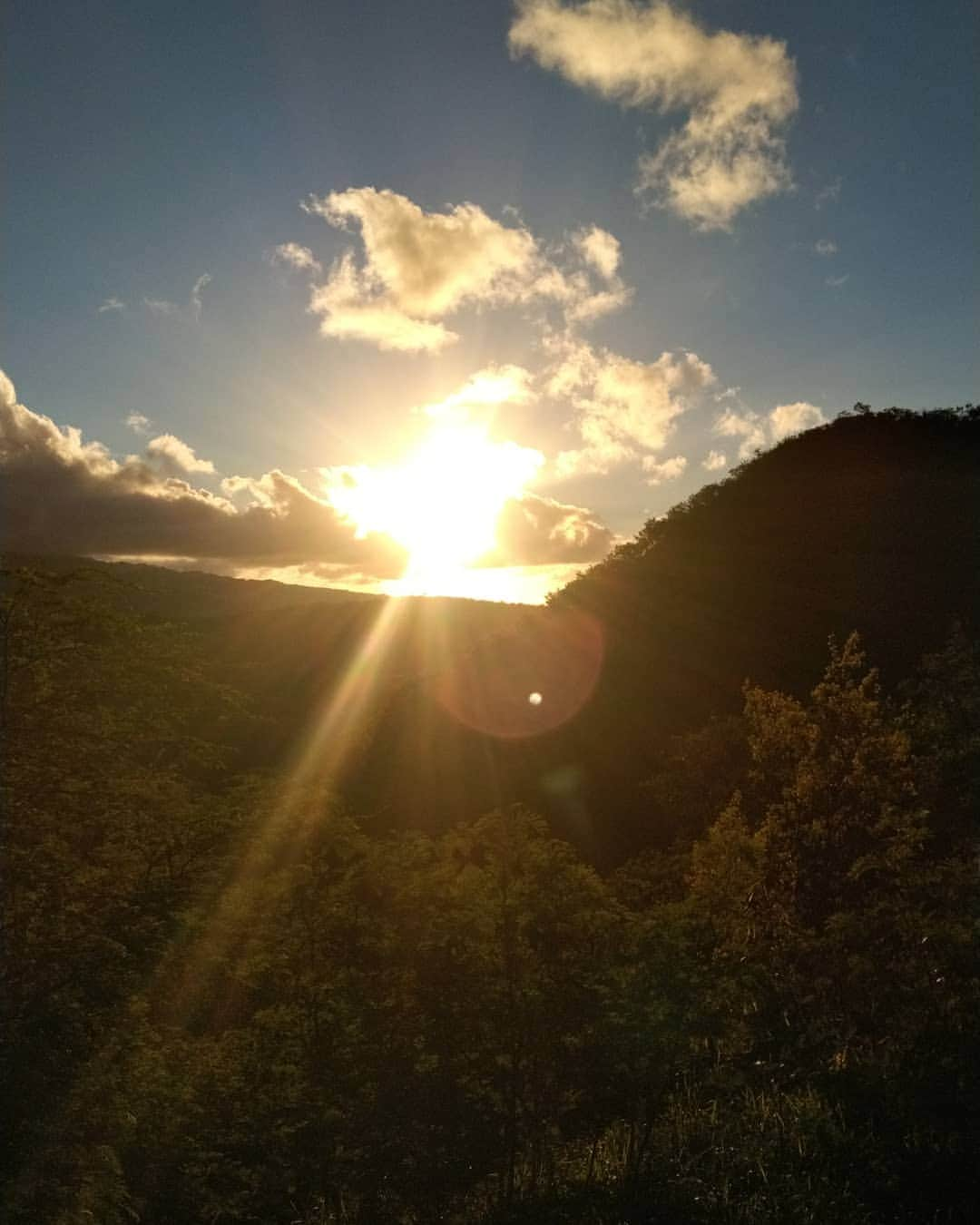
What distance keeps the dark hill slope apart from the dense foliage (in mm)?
23008

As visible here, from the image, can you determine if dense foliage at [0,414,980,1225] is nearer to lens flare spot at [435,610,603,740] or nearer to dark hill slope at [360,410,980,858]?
dark hill slope at [360,410,980,858]

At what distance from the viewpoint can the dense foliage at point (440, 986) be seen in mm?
10906

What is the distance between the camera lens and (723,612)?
60031 millimetres

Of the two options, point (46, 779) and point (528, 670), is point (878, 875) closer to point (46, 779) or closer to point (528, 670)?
point (46, 779)

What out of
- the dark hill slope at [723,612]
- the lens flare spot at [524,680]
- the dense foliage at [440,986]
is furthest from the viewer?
the lens flare spot at [524,680]

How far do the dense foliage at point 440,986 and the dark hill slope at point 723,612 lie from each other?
23008mm

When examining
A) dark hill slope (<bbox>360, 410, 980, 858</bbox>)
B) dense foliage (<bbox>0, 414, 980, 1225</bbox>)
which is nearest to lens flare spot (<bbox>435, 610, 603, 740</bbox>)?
dark hill slope (<bbox>360, 410, 980, 858</bbox>)

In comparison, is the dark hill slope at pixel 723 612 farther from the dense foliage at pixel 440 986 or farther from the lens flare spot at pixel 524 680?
the dense foliage at pixel 440 986

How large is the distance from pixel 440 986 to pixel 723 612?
4913 cm

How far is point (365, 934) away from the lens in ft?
52.8

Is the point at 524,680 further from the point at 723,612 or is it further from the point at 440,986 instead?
the point at 440,986

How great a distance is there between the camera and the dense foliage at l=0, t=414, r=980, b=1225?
10.9 meters

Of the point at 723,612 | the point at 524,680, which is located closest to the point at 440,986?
the point at 524,680

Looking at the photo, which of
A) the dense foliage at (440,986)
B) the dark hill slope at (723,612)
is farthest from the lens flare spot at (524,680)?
the dense foliage at (440,986)
